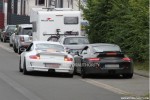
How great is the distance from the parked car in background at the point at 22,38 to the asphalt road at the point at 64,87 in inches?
526

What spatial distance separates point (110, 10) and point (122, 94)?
585 inches

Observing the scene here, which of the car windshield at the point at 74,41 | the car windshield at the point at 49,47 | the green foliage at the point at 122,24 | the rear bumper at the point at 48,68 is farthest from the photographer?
the car windshield at the point at 74,41

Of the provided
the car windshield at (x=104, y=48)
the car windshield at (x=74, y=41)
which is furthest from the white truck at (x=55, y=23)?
the car windshield at (x=104, y=48)

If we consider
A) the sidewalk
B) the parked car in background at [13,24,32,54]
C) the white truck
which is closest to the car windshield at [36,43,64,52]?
the sidewalk

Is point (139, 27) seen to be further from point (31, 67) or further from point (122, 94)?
point (122, 94)

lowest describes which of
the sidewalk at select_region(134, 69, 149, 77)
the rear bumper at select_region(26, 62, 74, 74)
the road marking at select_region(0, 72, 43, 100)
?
the sidewalk at select_region(134, 69, 149, 77)

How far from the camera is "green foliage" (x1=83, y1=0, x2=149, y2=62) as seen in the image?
25.0 metres

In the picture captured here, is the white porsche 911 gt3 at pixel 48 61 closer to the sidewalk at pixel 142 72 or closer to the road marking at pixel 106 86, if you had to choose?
the road marking at pixel 106 86

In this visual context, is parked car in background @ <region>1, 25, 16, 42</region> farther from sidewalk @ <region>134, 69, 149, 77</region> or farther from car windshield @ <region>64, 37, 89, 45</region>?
sidewalk @ <region>134, 69, 149, 77</region>

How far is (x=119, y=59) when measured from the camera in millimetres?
21125

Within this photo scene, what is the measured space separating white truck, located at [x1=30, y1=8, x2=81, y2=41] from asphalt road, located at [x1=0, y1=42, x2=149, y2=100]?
461 inches

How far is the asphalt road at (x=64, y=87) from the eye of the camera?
14930 mm

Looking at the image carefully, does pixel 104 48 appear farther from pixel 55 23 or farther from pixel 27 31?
pixel 27 31

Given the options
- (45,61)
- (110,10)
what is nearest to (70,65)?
(45,61)
